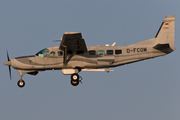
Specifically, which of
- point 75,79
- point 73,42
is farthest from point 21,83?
point 73,42

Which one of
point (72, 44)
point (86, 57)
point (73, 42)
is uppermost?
point (73, 42)

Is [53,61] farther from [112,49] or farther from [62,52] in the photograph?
[112,49]

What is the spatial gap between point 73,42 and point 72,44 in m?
0.48

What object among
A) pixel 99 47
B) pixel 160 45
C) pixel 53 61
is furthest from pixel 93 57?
pixel 160 45

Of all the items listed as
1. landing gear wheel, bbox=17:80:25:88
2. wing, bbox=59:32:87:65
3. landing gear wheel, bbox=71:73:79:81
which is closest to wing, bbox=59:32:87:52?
wing, bbox=59:32:87:65

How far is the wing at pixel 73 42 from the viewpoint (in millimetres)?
22031

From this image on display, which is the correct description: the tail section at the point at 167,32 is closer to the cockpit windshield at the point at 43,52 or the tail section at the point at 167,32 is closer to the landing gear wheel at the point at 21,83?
the cockpit windshield at the point at 43,52

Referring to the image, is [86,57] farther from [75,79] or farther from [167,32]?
[167,32]

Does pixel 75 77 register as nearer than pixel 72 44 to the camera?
No

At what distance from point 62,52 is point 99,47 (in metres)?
2.97

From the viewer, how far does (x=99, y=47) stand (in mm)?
25516

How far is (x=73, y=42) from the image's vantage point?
76.8 ft

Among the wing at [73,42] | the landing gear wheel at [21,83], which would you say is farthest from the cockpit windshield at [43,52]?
the landing gear wheel at [21,83]

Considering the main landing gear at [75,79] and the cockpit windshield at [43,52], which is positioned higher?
the cockpit windshield at [43,52]
